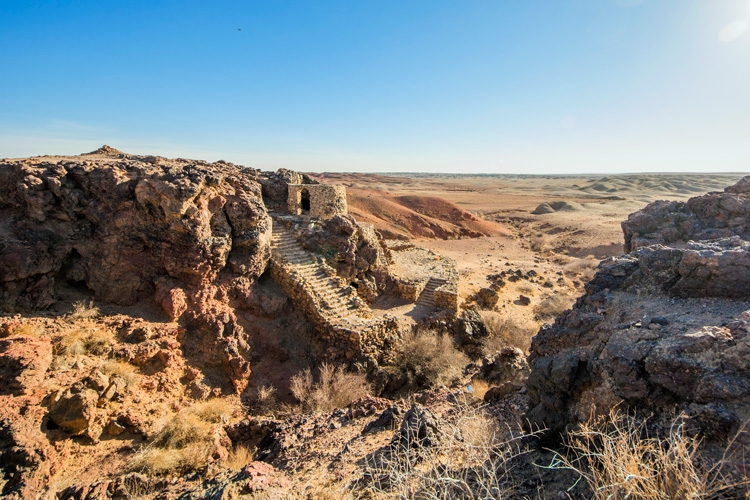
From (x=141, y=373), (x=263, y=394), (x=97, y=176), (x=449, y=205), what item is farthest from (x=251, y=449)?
(x=449, y=205)

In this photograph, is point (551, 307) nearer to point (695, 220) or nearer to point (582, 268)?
point (695, 220)

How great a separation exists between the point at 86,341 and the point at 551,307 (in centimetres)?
1382

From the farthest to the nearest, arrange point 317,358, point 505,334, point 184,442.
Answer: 1. point 505,334
2. point 317,358
3. point 184,442

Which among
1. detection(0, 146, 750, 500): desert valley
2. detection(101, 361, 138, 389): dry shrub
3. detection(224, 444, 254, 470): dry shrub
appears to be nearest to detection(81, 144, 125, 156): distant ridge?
detection(0, 146, 750, 500): desert valley

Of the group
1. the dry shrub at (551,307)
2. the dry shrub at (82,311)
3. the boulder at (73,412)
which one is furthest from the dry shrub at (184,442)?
the dry shrub at (551,307)

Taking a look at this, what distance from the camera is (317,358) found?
912 centimetres

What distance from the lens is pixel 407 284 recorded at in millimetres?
12367

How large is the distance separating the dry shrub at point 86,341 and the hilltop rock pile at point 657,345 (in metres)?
7.20

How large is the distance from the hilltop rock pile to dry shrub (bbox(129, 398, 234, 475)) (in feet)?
15.6

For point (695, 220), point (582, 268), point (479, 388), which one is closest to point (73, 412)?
point (479, 388)

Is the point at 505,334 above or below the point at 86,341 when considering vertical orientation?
below

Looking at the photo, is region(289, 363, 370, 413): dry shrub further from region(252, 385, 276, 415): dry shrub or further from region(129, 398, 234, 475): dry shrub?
region(129, 398, 234, 475): dry shrub

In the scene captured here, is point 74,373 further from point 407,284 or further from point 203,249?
point 407,284

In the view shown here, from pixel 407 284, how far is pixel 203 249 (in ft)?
20.9
